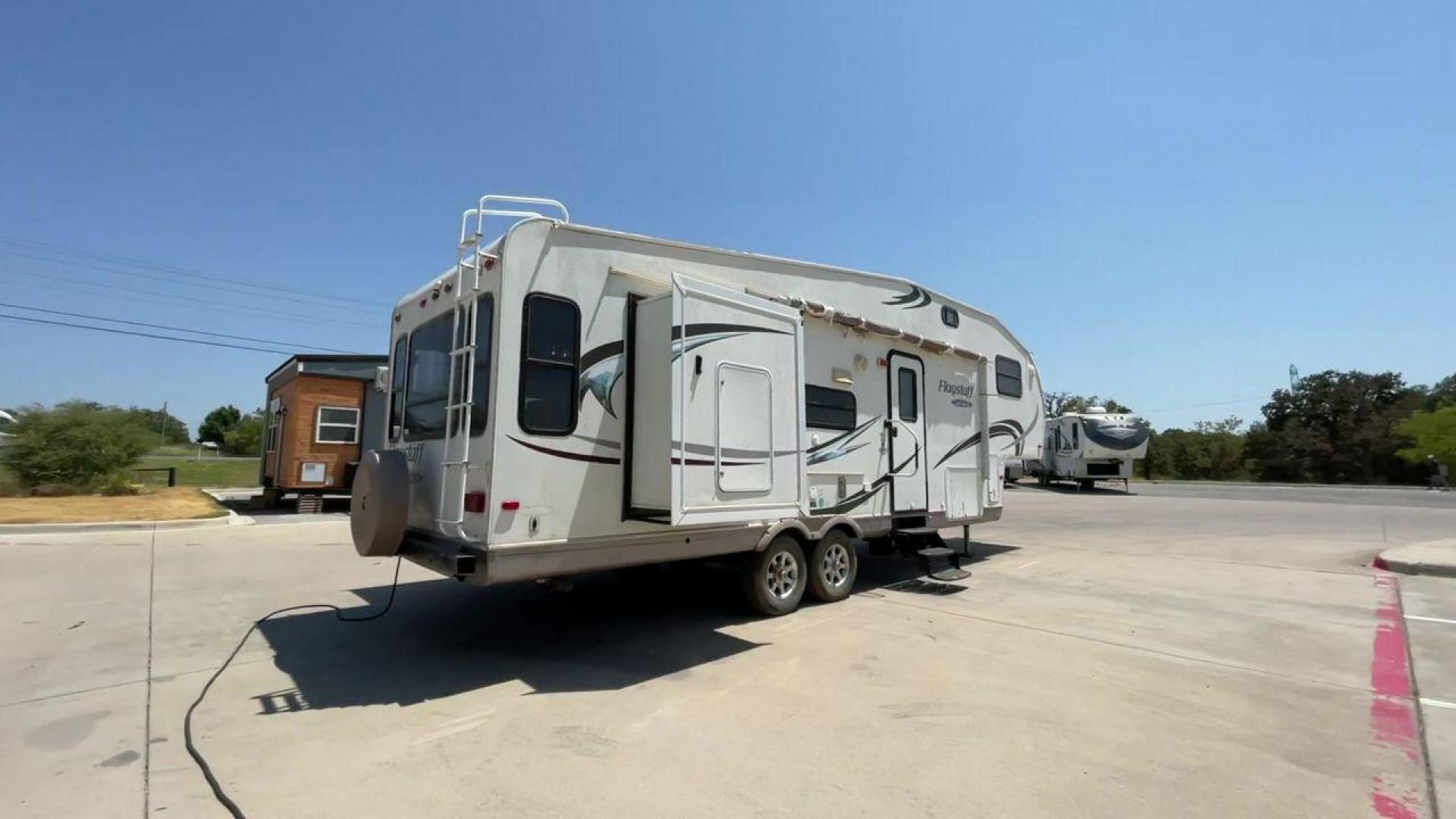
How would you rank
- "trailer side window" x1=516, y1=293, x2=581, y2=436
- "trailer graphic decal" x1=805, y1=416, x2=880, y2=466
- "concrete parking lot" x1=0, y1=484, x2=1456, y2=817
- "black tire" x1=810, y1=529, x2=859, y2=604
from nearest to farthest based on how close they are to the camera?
"concrete parking lot" x1=0, y1=484, x2=1456, y2=817 < "trailer side window" x1=516, y1=293, x2=581, y2=436 < "trailer graphic decal" x1=805, y1=416, x2=880, y2=466 < "black tire" x1=810, y1=529, x2=859, y2=604

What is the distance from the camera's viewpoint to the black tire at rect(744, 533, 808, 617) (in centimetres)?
631

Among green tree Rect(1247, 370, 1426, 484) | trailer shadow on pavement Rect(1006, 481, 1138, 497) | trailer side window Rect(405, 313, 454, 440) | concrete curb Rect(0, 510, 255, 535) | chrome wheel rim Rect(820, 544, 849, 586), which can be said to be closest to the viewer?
trailer side window Rect(405, 313, 454, 440)

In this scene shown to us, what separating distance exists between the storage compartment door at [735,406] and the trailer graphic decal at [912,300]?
216 cm

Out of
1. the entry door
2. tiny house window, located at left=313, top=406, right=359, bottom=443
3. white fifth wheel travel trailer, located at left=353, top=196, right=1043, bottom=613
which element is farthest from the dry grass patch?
the entry door

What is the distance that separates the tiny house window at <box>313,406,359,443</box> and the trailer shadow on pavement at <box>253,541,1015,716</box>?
11.4 metres

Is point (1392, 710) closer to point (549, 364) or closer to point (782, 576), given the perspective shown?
point (782, 576)

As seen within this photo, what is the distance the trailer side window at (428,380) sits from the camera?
5.48 m

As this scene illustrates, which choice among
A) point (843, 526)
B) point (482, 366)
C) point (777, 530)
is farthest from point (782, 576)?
point (482, 366)

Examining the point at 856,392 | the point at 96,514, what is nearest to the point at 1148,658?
the point at 856,392

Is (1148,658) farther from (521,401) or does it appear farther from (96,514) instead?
(96,514)

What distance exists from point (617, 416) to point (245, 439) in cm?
8835

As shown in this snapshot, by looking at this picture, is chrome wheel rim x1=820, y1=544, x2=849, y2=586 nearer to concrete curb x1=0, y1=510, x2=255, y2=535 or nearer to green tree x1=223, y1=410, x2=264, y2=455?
concrete curb x1=0, y1=510, x2=255, y2=535

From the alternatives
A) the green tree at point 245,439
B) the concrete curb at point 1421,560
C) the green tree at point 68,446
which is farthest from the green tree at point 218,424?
the concrete curb at point 1421,560

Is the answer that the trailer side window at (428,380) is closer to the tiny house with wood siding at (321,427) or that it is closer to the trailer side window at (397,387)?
the trailer side window at (397,387)
